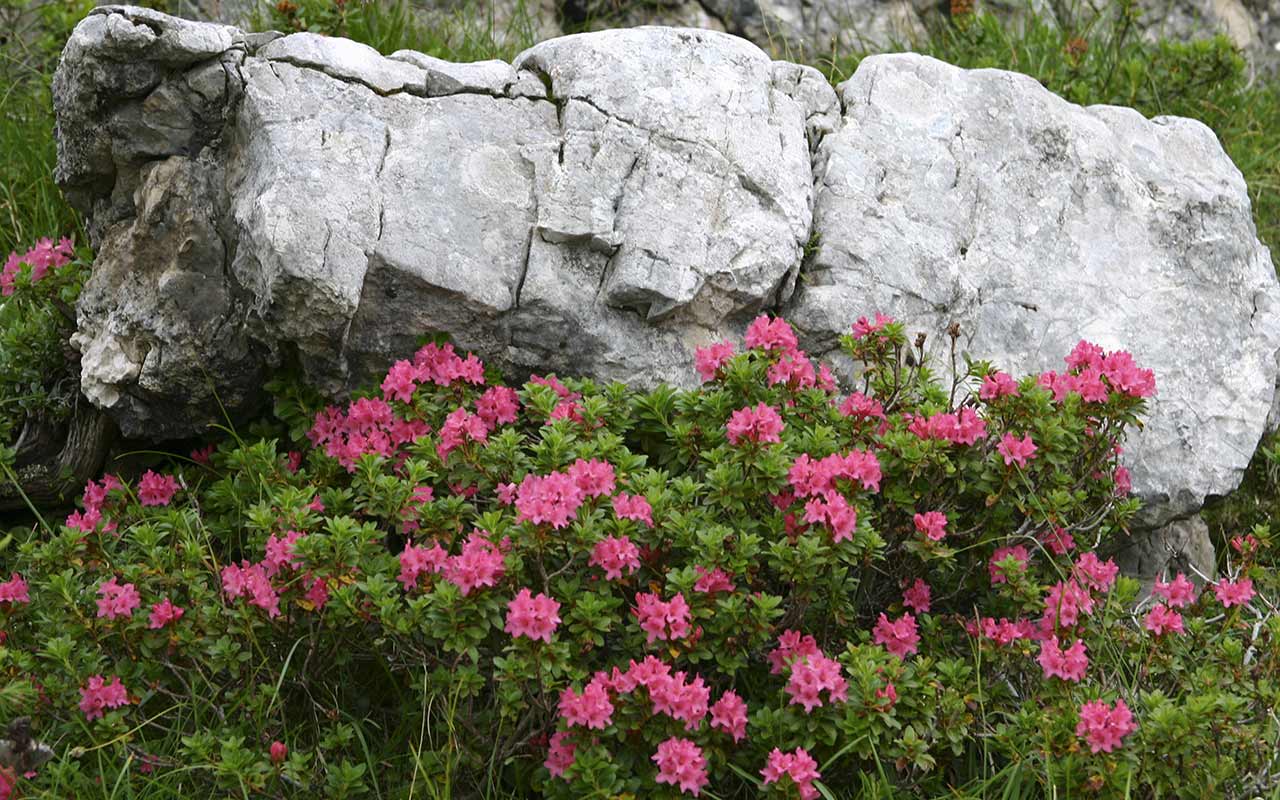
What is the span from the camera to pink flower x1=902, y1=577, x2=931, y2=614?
3.40 m

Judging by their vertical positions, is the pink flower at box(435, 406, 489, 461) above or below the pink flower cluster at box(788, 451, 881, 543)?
below

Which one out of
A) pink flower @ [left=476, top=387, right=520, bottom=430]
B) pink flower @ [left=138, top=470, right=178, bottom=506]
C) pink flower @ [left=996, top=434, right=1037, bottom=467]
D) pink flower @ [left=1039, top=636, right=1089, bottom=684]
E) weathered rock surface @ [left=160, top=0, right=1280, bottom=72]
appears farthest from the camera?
weathered rock surface @ [left=160, top=0, right=1280, bottom=72]

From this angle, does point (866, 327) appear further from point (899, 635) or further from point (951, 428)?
point (899, 635)

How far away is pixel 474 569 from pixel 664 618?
44cm

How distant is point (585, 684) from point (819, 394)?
98 cm

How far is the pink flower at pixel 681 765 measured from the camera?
2832 mm

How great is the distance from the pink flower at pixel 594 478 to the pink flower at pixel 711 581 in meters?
0.28

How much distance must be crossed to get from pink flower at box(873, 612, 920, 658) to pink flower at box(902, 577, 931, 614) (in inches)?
6.6

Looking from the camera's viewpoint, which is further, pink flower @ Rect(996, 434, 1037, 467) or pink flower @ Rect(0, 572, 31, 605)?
pink flower @ Rect(0, 572, 31, 605)

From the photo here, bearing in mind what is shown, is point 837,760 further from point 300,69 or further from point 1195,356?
point 300,69

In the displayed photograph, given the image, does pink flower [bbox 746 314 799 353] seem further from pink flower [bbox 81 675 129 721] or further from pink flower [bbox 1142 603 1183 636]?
pink flower [bbox 81 675 129 721]

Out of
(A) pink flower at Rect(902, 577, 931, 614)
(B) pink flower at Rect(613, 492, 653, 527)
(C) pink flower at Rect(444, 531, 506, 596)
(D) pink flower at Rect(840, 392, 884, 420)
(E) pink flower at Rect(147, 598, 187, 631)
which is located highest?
(B) pink flower at Rect(613, 492, 653, 527)

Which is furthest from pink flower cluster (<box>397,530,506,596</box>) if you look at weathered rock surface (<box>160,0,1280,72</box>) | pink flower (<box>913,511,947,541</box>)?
weathered rock surface (<box>160,0,1280,72</box>)

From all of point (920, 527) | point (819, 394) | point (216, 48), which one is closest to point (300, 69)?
point (216, 48)
